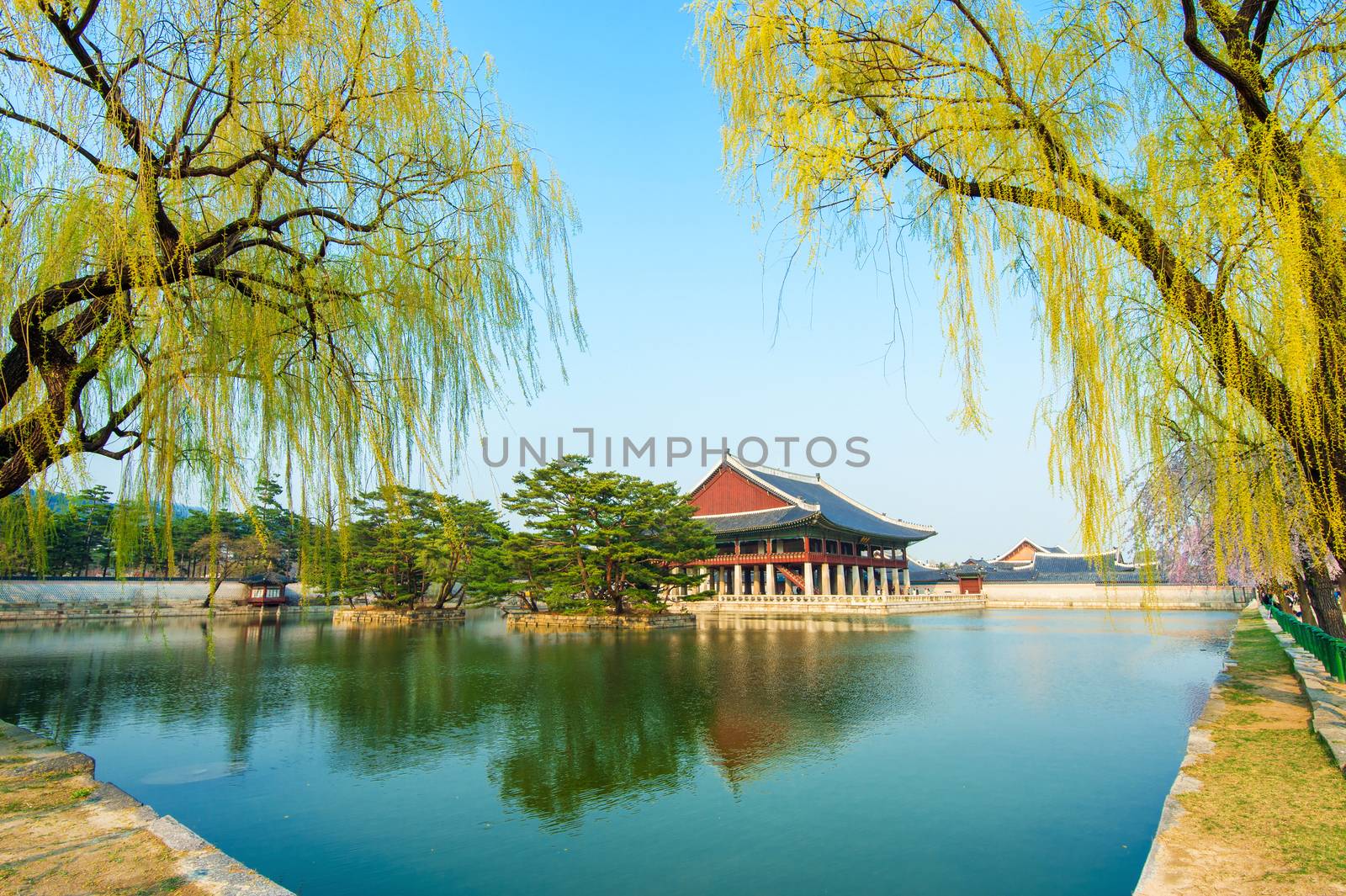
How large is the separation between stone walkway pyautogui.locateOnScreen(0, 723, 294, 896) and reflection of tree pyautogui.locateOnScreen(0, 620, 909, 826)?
97 centimetres

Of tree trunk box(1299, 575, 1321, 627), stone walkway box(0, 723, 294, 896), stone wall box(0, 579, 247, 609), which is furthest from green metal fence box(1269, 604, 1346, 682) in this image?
stone wall box(0, 579, 247, 609)

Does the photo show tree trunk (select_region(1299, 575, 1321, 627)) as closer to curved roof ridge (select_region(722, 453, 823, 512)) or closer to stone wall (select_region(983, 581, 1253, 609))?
stone wall (select_region(983, 581, 1253, 609))

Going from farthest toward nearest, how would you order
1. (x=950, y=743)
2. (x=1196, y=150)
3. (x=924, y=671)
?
(x=924, y=671) → (x=950, y=743) → (x=1196, y=150)

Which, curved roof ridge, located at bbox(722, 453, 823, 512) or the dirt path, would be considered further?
curved roof ridge, located at bbox(722, 453, 823, 512)

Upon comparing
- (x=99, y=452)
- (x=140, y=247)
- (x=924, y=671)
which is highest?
(x=140, y=247)

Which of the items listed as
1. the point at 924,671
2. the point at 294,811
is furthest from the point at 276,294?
the point at 924,671

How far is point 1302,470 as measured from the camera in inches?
118

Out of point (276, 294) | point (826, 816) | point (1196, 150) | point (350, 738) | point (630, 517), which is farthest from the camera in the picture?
point (630, 517)

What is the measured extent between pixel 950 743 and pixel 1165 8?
646cm

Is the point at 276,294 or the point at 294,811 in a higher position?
the point at 276,294

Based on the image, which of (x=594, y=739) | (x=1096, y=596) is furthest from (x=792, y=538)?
(x=594, y=739)

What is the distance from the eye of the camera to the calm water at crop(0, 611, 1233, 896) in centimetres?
445

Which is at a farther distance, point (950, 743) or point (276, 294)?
point (950, 743)

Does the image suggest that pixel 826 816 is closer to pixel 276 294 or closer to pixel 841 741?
pixel 841 741
